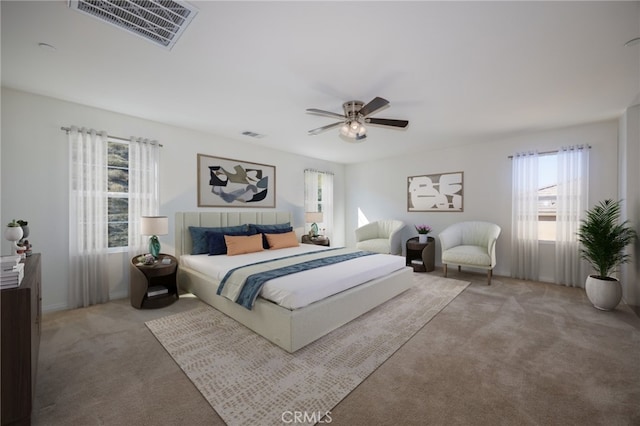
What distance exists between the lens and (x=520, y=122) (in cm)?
395

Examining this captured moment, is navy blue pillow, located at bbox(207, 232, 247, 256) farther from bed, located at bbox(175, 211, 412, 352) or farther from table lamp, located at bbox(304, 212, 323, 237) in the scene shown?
table lamp, located at bbox(304, 212, 323, 237)

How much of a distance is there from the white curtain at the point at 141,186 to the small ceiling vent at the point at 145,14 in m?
2.20

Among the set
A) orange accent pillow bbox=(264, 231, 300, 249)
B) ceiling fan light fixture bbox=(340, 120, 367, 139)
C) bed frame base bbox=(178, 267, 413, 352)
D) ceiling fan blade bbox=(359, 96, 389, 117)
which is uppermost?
ceiling fan blade bbox=(359, 96, 389, 117)

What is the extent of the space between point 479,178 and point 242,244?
458 centimetres

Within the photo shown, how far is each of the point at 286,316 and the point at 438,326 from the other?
166 centimetres

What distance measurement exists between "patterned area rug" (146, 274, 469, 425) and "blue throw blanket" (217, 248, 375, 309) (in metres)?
0.37

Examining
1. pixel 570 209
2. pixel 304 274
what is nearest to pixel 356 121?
pixel 304 274

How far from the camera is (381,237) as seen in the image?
246 inches

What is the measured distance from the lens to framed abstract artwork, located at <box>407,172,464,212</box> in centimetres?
541

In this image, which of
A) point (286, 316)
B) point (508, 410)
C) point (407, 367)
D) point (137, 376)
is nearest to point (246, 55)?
point (286, 316)

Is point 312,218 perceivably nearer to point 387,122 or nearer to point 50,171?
point 387,122

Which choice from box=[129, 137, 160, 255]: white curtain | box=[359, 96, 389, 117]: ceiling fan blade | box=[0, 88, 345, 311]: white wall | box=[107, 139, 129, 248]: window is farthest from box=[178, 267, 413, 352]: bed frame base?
box=[359, 96, 389, 117]: ceiling fan blade

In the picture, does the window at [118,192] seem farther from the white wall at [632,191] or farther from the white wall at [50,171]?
the white wall at [632,191]

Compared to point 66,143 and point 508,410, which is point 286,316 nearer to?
point 508,410
